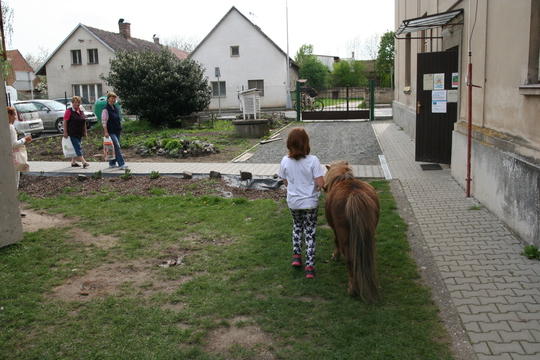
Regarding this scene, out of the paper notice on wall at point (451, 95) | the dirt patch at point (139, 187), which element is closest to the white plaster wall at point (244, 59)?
the paper notice on wall at point (451, 95)

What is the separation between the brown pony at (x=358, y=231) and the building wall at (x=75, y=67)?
4059 cm

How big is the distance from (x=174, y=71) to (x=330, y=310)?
63.8ft

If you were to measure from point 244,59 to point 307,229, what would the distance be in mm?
37343

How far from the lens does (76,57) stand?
137ft

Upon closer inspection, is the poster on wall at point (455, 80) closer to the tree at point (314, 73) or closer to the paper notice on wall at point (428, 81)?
the paper notice on wall at point (428, 81)

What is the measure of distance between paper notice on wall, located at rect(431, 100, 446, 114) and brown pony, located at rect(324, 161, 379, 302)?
6380 mm

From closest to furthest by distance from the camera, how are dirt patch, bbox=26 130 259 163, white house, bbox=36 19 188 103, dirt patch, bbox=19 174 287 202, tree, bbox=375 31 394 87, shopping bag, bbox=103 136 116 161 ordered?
dirt patch, bbox=19 174 287 202, shopping bag, bbox=103 136 116 161, dirt patch, bbox=26 130 259 163, white house, bbox=36 19 188 103, tree, bbox=375 31 394 87

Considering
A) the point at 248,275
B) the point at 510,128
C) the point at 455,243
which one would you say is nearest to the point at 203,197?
the point at 248,275

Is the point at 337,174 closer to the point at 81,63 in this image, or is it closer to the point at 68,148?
the point at 68,148

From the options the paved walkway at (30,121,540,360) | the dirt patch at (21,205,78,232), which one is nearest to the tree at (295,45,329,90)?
the paved walkway at (30,121,540,360)

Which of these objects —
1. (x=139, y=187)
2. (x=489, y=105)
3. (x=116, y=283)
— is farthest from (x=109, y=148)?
(x=489, y=105)

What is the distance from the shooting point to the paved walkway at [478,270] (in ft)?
11.4

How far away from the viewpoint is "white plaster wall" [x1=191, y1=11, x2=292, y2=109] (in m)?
40.0

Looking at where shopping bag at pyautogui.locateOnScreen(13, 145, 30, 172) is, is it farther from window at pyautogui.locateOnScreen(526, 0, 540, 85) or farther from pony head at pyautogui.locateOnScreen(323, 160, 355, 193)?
window at pyautogui.locateOnScreen(526, 0, 540, 85)
